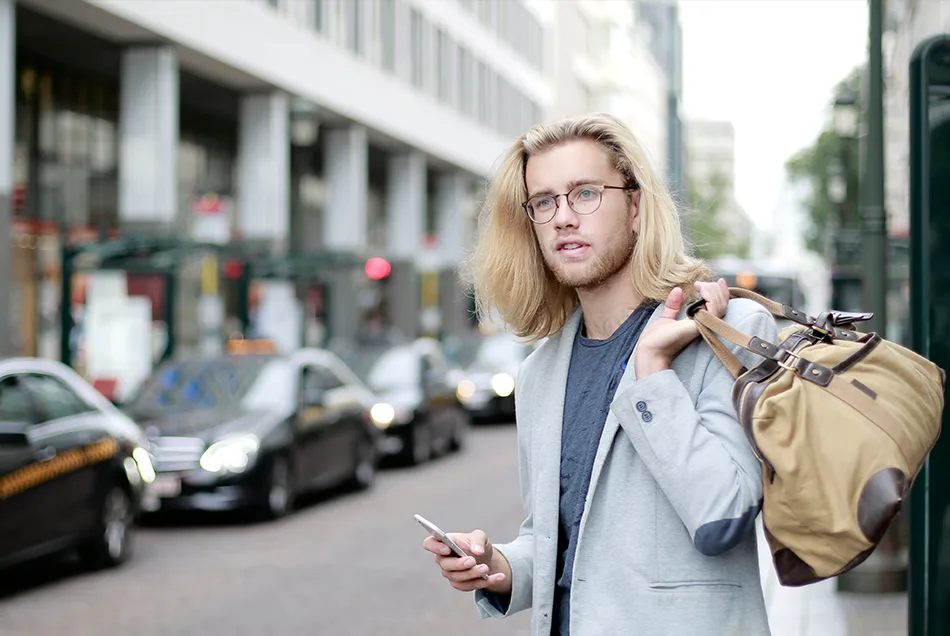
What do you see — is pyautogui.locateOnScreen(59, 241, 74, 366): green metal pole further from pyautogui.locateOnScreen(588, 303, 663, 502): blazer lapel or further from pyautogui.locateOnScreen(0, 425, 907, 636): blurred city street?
pyautogui.locateOnScreen(588, 303, 663, 502): blazer lapel

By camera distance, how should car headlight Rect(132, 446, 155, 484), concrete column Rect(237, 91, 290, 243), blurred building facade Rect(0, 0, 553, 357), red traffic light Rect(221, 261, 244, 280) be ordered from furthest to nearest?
1. concrete column Rect(237, 91, 290, 243)
2. red traffic light Rect(221, 261, 244, 280)
3. blurred building facade Rect(0, 0, 553, 357)
4. car headlight Rect(132, 446, 155, 484)

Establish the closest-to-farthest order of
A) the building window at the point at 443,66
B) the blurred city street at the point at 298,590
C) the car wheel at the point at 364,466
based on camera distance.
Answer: the blurred city street at the point at 298,590, the car wheel at the point at 364,466, the building window at the point at 443,66

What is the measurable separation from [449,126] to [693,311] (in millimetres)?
45299

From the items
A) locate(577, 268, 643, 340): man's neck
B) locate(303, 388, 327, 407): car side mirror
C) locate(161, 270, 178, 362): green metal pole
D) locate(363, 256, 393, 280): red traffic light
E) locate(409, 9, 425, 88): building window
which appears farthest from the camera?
locate(409, 9, 425, 88): building window

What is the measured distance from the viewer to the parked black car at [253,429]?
14117 mm

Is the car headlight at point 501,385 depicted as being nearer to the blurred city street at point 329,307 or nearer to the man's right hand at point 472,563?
the blurred city street at point 329,307

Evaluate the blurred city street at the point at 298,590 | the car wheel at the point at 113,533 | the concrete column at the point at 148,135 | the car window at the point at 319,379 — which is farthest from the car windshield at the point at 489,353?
the car wheel at the point at 113,533

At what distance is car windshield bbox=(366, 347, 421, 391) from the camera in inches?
843

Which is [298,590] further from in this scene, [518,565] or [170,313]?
[170,313]

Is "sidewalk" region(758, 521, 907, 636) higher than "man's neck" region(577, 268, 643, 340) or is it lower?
lower

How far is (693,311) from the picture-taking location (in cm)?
284

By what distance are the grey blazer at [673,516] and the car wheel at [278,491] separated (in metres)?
11.7

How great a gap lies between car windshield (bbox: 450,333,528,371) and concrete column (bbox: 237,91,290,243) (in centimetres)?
470

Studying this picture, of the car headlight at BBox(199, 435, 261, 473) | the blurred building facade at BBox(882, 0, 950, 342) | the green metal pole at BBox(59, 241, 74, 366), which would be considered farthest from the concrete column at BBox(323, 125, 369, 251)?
the car headlight at BBox(199, 435, 261, 473)
